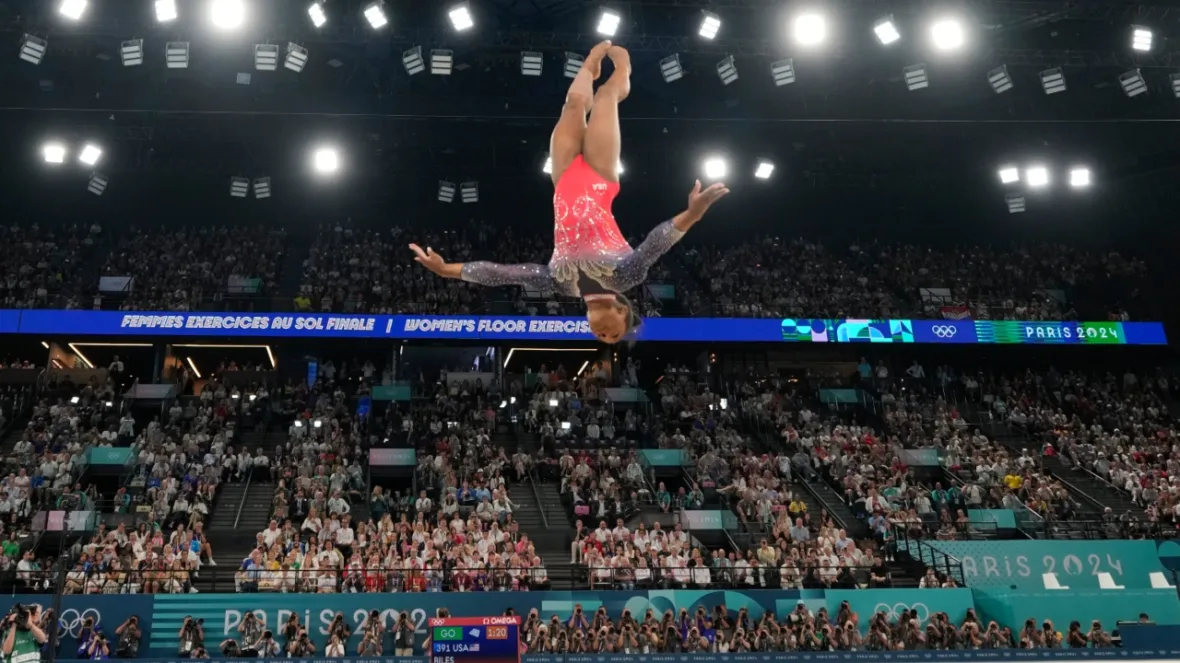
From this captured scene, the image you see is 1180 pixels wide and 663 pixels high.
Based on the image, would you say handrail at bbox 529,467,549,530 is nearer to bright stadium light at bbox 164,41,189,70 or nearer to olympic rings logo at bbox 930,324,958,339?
bright stadium light at bbox 164,41,189,70

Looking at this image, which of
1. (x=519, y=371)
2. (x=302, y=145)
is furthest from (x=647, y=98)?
(x=519, y=371)

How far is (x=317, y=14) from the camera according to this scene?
15359mm

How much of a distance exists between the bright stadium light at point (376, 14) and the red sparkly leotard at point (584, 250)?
1088 cm

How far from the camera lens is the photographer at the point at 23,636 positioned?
935 centimetres

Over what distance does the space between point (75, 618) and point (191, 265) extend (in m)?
13.0

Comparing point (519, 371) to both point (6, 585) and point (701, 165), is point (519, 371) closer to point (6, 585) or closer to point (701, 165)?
point (701, 165)

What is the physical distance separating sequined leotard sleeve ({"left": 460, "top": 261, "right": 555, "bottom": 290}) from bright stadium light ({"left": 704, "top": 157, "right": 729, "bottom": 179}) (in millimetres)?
16731

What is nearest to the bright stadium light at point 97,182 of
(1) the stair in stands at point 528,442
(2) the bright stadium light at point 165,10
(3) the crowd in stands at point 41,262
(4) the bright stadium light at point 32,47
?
(3) the crowd in stands at point 41,262

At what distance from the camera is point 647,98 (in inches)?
824

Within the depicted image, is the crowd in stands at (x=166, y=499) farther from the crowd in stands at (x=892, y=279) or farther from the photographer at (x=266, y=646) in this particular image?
the crowd in stands at (x=892, y=279)

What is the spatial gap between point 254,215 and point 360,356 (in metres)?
5.98

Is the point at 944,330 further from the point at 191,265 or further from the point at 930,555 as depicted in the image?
the point at 191,265

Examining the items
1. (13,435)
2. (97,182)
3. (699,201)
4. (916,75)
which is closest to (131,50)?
(97,182)

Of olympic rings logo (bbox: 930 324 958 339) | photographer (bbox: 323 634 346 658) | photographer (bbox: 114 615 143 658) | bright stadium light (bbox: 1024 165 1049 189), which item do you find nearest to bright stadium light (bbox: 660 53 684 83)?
bright stadium light (bbox: 1024 165 1049 189)
